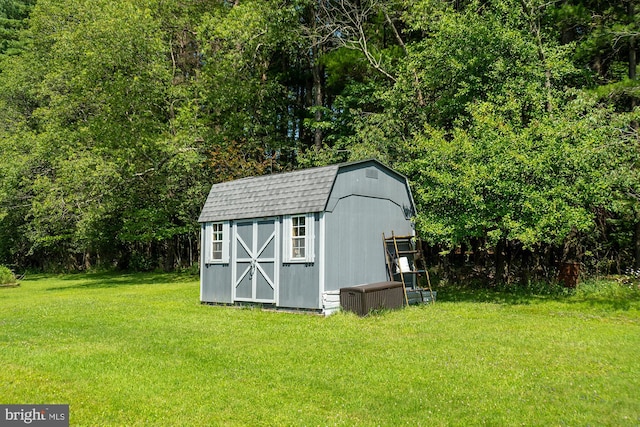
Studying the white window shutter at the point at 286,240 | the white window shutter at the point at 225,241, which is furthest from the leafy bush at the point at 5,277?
the white window shutter at the point at 286,240

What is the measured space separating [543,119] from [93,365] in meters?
13.1

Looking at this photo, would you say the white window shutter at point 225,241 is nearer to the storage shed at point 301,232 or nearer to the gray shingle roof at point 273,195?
the storage shed at point 301,232

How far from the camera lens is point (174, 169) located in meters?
24.9

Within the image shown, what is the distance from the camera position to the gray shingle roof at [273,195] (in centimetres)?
1309

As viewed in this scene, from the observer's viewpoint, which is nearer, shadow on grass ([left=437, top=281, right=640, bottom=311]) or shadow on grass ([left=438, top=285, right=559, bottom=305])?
shadow on grass ([left=437, top=281, right=640, bottom=311])

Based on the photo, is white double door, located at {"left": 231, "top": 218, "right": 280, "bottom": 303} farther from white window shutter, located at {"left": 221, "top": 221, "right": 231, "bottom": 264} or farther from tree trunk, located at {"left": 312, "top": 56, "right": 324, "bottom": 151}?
tree trunk, located at {"left": 312, "top": 56, "right": 324, "bottom": 151}

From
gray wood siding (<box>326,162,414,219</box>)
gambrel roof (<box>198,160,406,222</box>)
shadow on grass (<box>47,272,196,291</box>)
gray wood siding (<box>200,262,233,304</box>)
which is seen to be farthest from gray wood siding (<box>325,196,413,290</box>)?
shadow on grass (<box>47,272,196,291</box>)

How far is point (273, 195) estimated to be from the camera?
14.3m

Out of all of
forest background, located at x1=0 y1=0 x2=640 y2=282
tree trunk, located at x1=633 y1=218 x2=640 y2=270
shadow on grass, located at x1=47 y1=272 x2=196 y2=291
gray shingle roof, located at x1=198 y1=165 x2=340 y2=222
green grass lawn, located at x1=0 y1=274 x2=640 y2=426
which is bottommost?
green grass lawn, located at x1=0 y1=274 x2=640 y2=426

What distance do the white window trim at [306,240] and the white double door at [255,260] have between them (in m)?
0.29

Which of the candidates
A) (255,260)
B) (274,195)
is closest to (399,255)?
(274,195)

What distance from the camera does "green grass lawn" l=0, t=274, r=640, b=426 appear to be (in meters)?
5.82

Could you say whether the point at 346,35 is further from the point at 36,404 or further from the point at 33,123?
the point at 33,123

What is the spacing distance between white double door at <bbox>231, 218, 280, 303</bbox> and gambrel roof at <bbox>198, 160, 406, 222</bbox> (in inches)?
13.5
